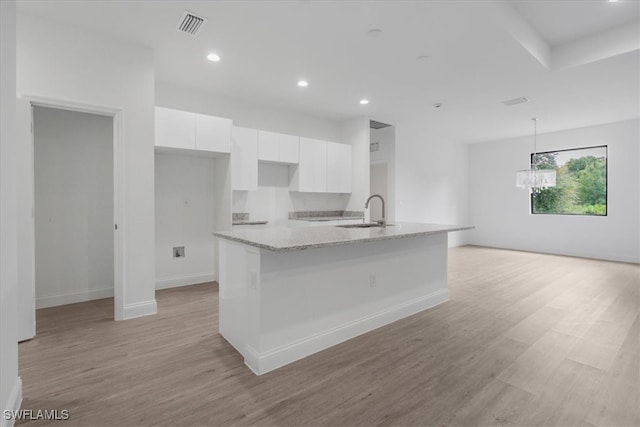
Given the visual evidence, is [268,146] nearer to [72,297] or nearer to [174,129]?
[174,129]

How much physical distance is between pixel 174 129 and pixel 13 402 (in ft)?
9.93

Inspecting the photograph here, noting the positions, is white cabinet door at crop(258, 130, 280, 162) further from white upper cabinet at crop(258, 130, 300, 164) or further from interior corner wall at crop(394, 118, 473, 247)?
interior corner wall at crop(394, 118, 473, 247)

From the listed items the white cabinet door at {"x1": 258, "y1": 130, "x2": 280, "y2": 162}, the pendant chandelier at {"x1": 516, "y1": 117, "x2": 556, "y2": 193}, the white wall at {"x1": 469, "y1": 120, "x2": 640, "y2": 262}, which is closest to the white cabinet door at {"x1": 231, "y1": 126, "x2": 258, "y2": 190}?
the white cabinet door at {"x1": 258, "y1": 130, "x2": 280, "y2": 162}

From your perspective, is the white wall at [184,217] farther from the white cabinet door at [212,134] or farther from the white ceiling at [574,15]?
the white ceiling at [574,15]

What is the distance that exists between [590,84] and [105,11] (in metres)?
5.93

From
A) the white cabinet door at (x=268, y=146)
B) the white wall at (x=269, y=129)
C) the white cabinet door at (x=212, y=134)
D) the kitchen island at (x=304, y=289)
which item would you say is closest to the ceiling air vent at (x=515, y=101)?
the white wall at (x=269, y=129)

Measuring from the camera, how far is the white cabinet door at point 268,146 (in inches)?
191

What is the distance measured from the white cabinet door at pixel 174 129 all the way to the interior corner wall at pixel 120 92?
1.42 ft

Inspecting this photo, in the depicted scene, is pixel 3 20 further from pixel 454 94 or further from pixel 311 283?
pixel 454 94

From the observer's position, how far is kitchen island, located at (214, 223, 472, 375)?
2.22 m

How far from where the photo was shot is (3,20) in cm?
163

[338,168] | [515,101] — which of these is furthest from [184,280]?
[515,101]

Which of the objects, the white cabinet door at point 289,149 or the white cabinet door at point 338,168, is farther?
the white cabinet door at point 338,168

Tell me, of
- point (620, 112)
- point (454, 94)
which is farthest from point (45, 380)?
point (620, 112)
